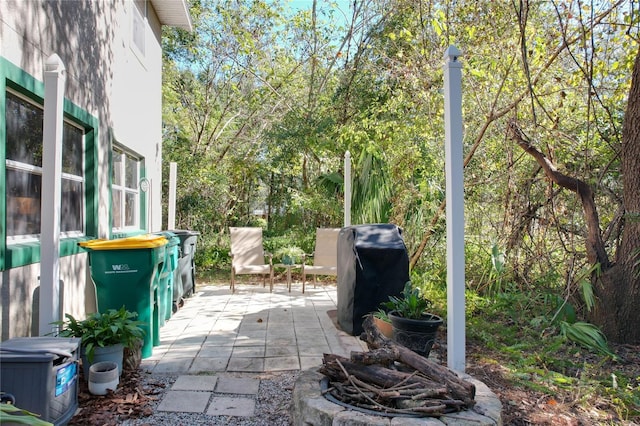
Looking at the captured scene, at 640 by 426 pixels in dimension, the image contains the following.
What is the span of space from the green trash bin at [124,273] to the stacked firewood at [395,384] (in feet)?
5.76

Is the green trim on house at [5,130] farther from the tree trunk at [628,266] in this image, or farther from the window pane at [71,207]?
the tree trunk at [628,266]

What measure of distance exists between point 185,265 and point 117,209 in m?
1.15

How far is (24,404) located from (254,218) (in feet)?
29.8

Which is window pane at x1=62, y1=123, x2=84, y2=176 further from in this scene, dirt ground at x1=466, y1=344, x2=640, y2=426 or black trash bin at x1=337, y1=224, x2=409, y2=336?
dirt ground at x1=466, y1=344, x2=640, y2=426

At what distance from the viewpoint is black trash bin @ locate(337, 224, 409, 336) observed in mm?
4297

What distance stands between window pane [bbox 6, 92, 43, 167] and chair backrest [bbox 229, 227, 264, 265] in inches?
154

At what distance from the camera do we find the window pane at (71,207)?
4246 mm

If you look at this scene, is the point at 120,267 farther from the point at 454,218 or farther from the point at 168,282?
the point at 454,218

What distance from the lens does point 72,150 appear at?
4414 mm

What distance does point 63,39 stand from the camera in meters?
3.85

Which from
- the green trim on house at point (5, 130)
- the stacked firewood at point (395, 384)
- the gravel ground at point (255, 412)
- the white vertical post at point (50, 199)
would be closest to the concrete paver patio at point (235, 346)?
the gravel ground at point (255, 412)

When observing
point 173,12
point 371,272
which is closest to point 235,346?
point 371,272

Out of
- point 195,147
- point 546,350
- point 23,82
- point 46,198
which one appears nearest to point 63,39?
point 23,82

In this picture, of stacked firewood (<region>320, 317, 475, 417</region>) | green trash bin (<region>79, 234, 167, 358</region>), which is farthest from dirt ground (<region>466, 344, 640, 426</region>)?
green trash bin (<region>79, 234, 167, 358</region>)
